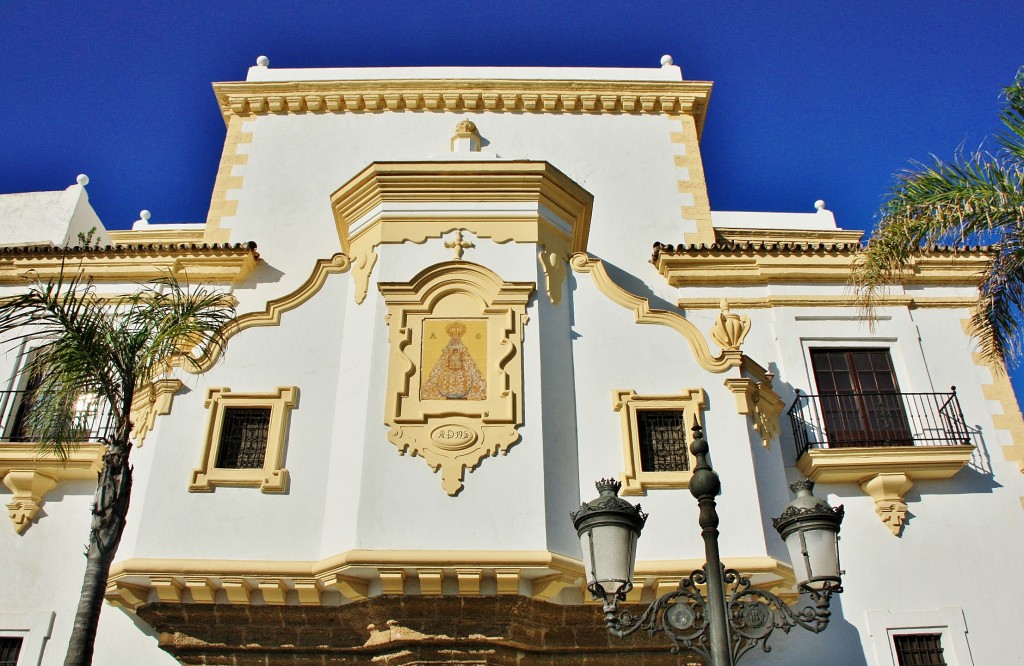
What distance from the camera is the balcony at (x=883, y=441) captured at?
42.6ft

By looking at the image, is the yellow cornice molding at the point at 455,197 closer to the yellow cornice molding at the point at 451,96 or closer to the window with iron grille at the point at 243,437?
the window with iron grille at the point at 243,437

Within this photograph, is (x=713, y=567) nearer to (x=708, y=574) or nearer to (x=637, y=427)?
(x=708, y=574)

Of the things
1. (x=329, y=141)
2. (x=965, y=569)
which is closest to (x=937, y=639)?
(x=965, y=569)

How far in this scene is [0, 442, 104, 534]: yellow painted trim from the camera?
12820 millimetres

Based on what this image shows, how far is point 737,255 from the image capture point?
49.8ft

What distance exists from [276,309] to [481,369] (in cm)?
285

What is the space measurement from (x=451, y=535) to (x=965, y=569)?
6837 millimetres

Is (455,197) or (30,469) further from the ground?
(455,197)

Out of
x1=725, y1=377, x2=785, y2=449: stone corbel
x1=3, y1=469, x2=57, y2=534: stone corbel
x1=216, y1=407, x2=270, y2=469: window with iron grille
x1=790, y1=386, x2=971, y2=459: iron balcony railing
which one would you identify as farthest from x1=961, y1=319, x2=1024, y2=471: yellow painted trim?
A: x1=3, y1=469, x2=57, y2=534: stone corbel

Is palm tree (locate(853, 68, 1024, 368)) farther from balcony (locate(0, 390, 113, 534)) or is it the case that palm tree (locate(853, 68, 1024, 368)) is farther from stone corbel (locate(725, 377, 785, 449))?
balcony (locate(0, 390, 113, 534))

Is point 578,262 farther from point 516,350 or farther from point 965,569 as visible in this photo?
point 965,569

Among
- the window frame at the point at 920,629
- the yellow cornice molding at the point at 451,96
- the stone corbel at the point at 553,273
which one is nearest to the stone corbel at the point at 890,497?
the window frame at the point at 920,629

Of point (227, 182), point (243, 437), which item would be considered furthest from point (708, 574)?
point (227, 182)

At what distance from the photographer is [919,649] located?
12195 mm
